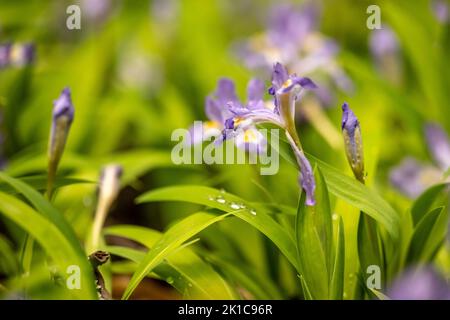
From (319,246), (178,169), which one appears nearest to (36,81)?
(178,169)

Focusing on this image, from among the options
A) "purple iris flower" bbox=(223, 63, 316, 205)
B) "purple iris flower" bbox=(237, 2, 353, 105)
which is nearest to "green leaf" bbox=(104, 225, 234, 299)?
"purple iris flower" bbox=(223, 63, 316, 205)

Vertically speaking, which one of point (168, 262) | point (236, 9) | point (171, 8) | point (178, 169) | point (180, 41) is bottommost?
point (168, 262)

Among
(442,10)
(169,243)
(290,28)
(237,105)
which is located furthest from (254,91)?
(442,10)

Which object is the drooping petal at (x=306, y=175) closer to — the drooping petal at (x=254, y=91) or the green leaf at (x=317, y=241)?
the green leaf at (x=317, y=241)

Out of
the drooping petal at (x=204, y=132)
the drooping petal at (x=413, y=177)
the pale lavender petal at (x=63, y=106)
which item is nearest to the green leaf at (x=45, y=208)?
the pale lavender petal at (x=63, y=106)

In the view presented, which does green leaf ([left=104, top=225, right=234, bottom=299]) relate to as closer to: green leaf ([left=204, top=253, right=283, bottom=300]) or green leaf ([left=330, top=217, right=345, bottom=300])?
green leaf ([left=204, top=253, right=283, bottom=300])
